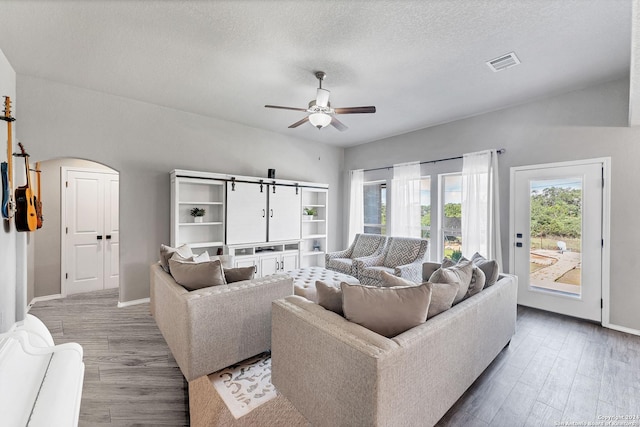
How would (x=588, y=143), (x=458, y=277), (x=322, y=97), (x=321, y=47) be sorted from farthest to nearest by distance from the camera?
(x=588, y=143), (x=322, y=97), (x=321, y=47), (x=458, y=277)

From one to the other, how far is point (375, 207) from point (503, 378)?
4183 millimetres

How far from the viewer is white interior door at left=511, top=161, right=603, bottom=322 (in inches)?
132

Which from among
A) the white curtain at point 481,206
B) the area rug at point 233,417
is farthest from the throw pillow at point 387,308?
the white curtain at point 481,206

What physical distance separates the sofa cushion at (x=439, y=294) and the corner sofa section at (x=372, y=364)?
0.18 feet

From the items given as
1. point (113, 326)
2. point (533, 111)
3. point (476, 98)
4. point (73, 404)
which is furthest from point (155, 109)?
point (533, 111)

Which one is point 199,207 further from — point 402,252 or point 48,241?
point 402,252

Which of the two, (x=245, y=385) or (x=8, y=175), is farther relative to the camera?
(x=8, y=175)

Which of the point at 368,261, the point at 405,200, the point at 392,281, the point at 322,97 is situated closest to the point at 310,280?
the point at 368,261

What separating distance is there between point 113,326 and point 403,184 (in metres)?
4.91

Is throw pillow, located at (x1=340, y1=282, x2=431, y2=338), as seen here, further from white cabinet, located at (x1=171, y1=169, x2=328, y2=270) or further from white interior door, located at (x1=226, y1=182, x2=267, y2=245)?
white interior door, located at (x1=226, y1=182, x2=267, y2=245)

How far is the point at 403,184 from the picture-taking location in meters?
5.29

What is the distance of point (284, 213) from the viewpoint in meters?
5.12

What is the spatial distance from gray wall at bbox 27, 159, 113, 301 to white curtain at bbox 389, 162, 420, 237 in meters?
5.66

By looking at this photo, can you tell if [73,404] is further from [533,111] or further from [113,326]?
[533,111]
